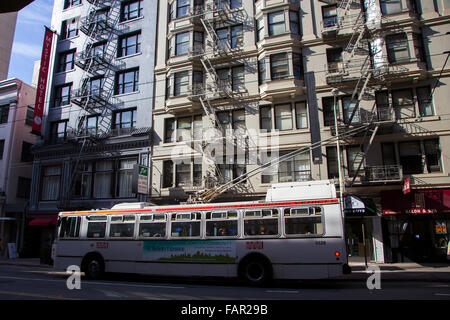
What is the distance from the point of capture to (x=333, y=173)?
66.4 feet

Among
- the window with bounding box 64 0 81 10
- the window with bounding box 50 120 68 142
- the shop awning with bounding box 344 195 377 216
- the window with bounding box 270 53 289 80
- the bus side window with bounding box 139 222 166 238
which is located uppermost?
the window with bounding box 64 0 81 10

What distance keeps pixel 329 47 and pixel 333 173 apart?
8841mm

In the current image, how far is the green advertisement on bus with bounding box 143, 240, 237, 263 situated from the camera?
12.4 m

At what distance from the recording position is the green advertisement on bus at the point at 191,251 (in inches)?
488

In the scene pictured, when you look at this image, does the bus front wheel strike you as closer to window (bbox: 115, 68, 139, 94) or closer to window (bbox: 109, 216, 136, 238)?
window (bbox: 109, 216, 136, 238)

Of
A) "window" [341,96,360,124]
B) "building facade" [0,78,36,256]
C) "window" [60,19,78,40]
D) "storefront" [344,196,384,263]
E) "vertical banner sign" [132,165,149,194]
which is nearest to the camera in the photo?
"storefront" [344,196,384,263]

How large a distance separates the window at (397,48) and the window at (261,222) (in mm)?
14770

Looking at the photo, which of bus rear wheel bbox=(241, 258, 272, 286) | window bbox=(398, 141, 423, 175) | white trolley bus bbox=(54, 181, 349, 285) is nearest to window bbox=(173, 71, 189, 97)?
white trolley bus bbox=(54, 181, 349, 285)

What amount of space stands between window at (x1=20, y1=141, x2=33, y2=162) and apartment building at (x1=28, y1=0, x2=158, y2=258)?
2.92 meters

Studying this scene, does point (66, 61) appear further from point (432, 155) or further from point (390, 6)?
point (432, 155)

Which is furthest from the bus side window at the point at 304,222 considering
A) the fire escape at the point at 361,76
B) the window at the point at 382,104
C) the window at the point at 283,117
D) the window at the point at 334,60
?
the window at the point at 334,60

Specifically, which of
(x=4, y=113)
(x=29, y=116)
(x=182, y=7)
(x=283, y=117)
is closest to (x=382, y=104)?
(x=283, y=117)

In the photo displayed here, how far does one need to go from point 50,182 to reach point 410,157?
1139 inches

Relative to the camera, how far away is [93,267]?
14.3 metres
